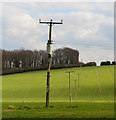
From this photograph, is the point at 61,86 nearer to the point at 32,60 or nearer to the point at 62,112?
the point at 32,60

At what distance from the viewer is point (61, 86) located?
79.4 metres

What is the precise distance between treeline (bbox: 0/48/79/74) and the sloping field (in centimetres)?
231

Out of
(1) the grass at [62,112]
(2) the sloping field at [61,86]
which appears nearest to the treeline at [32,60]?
(2) the sloping field at [61,86]

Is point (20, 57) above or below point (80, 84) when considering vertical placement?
above

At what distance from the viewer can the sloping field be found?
68812 mm

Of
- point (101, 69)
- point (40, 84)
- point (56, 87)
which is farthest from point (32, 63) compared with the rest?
point (101, 69)

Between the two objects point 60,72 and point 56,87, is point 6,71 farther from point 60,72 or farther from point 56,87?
point 56,87

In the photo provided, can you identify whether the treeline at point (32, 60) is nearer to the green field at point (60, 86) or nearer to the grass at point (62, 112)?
the green field at point (60, 86)

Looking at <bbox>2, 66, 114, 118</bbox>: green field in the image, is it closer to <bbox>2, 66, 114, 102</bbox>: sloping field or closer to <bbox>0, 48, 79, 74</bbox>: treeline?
<bbox>2, 66, 114, 102</bbox>: sloping field

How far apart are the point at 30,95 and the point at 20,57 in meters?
21.0

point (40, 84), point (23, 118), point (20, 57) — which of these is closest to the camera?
point (23, 118)

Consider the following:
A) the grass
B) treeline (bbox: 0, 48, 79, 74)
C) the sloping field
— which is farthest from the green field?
the grass

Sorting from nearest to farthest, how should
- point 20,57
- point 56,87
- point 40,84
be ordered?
point 56,87
point 40,84
point 20,57

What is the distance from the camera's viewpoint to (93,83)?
79.8m
